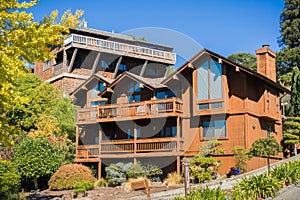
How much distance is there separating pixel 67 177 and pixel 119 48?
19297 millimetres

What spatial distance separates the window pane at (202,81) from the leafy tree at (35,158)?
9880 millimetres

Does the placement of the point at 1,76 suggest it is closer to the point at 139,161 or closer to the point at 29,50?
the point at 29,50

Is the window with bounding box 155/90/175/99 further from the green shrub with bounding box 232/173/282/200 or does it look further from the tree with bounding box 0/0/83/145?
the tree with bounding box 0/0/83/145

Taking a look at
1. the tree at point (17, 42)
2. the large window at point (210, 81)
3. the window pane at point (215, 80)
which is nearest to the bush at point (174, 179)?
the large window at point (210, 81)

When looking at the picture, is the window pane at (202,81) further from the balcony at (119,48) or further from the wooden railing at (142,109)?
the balcony at (119,48)

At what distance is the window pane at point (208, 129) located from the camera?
2875 centimetres

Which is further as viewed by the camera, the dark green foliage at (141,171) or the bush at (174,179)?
the dark green foliage at (141,171)

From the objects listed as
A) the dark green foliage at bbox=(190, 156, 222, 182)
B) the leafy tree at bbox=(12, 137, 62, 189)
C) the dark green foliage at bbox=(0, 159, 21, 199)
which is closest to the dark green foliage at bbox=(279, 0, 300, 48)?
the dark green foliage at bbox=(190, 156, 222, 182)

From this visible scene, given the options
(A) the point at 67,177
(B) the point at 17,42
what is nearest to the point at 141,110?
(A) the point at 67,177

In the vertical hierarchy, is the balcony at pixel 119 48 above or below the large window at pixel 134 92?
above

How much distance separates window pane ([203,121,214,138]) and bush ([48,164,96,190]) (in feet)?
24.7

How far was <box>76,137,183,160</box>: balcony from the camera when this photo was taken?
2839 cm

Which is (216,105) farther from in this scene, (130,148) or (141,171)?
(130,148)

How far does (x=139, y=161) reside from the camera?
97.7 feet
